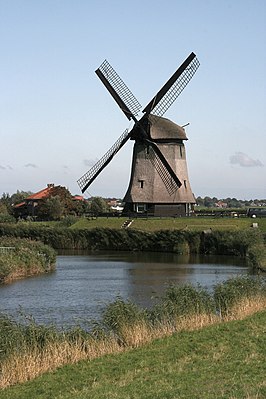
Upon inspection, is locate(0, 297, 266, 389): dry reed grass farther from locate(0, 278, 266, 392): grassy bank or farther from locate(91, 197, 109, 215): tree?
locate(91, 197, 109, 215): tree

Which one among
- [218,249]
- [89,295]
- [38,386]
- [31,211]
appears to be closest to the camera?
[38,386]

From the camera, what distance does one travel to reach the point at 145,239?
159 ft

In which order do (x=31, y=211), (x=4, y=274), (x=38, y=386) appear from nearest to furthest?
(x=38, y=386), (x=4, y=274), (x=31, y=211)

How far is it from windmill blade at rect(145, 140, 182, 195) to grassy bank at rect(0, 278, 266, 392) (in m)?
30.1

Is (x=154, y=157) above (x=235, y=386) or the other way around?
above

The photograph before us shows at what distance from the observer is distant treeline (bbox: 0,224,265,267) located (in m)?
44.2

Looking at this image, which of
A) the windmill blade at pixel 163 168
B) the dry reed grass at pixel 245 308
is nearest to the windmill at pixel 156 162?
the windmill blade at pixel 163 168

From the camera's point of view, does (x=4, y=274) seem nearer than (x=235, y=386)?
No

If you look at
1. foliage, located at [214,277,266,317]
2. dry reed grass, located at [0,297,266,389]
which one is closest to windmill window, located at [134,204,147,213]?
foliage, located at [214,277,266,317]

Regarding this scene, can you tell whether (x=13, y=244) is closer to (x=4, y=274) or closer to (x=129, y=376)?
(x=4, y=274)

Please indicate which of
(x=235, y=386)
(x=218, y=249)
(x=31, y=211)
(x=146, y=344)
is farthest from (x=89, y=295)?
(x=31, y=211)

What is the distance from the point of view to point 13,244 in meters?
34.2

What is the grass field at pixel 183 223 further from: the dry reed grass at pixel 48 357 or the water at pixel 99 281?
the dry reed grass at pixel 48 357

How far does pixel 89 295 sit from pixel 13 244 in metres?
11.4
